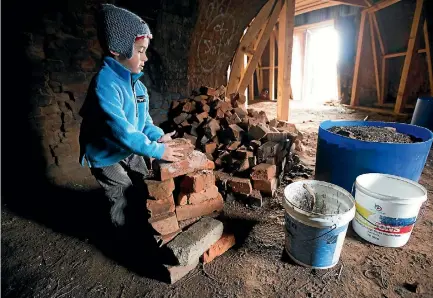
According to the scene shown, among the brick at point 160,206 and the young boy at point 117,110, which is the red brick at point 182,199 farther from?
the young boy at point 117,110

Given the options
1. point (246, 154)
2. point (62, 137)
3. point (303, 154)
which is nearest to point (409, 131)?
point (303, 154)

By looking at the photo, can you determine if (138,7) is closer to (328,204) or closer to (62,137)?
(62,137)

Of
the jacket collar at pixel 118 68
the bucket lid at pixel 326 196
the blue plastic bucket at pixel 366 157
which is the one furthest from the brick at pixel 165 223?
the blue plastic bucket at pixel 366 157

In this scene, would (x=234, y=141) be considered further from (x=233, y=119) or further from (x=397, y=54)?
(x=397, y=54)

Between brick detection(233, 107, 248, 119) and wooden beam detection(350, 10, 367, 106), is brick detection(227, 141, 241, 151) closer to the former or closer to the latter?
brick detection(233, 107, 248, 119)

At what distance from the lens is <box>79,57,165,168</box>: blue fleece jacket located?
4.63ft

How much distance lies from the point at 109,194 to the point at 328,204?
1.58 metres

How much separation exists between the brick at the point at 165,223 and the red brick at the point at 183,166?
0.84ft

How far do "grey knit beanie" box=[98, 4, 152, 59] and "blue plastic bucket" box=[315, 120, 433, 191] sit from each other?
5.78 ft

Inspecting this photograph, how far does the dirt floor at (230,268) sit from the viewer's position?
144 centimetres

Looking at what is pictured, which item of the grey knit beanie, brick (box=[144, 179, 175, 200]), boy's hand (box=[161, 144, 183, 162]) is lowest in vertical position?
brick (box=[144, 179, 175, 200])

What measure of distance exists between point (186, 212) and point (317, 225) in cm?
89

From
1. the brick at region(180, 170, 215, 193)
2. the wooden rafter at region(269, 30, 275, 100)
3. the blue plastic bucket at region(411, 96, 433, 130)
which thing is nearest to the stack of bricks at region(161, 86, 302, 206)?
the brick at region(180, 170, 215, 193)

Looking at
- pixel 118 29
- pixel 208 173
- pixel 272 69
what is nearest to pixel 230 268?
pixel 208 173
